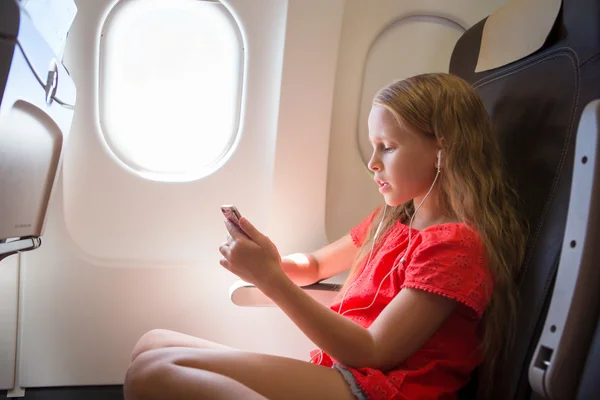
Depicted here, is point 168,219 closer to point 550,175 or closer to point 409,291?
point 409,291

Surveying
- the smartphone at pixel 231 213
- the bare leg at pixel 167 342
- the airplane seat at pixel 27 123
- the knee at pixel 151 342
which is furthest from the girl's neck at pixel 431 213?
the airplane seat at pixel 27 123

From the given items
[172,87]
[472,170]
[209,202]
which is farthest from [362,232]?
[172,87]

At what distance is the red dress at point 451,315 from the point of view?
1044mm

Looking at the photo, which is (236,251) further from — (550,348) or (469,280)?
(550,348)

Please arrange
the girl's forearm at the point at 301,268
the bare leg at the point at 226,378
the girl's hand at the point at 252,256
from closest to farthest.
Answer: the bare leg at the point at 226,378 → the girl's hand at the point at 252,256 → the girl's forearm at the point at 301,268

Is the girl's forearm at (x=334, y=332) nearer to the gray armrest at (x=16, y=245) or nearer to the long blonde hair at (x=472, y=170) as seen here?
the long blonde hair at (x=472, y=170)

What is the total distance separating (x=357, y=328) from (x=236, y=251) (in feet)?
0.98

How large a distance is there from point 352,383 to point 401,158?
0.50 meters

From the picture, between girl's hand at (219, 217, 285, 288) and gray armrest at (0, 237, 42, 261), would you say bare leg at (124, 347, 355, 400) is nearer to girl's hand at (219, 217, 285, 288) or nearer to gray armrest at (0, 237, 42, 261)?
girl's hand at (219, 217, 285, 288)

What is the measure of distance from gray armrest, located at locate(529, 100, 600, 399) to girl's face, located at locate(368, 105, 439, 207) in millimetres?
370

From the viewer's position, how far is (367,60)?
69.3 inches

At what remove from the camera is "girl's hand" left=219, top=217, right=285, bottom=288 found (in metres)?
1.11

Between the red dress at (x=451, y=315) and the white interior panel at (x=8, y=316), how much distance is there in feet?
3.38

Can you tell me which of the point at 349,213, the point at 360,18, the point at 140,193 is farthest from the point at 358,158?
the point at 140,193
